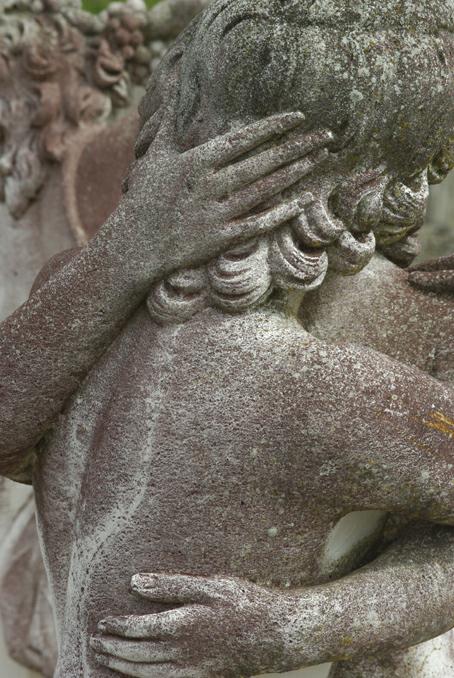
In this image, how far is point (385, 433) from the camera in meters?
1.29

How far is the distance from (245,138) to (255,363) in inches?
11.3

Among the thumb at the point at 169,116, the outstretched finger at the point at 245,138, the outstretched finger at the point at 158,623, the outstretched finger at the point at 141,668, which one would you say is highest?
the thumb at the point at 169,116

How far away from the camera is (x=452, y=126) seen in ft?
4.50

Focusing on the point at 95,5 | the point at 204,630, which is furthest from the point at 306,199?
the point at 95,5

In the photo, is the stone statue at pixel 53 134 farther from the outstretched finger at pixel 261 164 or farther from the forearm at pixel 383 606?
the forearm at pixel 383 606

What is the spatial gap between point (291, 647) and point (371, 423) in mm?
302

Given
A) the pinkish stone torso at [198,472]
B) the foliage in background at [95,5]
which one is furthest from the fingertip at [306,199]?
the foliage in background at [95,5]

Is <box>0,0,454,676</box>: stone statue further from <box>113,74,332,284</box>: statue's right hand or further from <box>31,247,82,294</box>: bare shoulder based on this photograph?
<box>31,247,82,294</box>: bare shoulder

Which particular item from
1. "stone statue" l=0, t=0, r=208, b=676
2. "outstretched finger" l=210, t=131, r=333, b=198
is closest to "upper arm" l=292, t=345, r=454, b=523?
"outstretched finger" l=210, t=131, r=333, b=198

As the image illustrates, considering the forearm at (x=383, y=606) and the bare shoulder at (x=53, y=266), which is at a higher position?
the bare shoulder at (x=53, y=266)

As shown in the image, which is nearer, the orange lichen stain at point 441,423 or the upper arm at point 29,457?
the orange lichen stain at point 441,423

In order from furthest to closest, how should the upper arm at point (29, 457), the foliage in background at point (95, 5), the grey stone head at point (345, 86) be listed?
the foliage in background at point (95, 5) < the upper arm at point (29, 457) < the grey stone head at point (345, 86)

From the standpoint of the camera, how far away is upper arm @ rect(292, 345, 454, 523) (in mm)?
1285

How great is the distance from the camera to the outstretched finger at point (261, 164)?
4.25 ft
